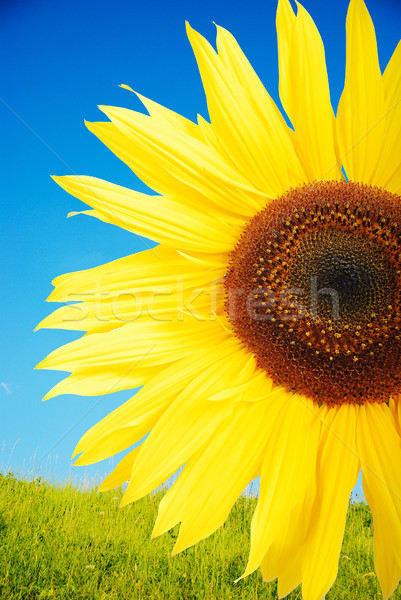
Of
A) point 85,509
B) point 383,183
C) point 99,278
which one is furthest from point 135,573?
point 383,183

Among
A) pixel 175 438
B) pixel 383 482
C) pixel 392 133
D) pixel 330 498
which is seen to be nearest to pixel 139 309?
pixel 175 438

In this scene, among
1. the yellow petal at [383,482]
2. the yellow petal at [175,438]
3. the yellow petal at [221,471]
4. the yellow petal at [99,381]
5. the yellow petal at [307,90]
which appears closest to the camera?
the yellow petal at [383,482]

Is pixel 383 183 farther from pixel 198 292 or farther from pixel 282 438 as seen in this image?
pixel 282 438

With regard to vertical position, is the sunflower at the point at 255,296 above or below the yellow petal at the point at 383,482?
above

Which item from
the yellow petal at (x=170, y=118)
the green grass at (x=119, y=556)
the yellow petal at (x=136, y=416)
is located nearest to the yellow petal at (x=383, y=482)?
the yellow petal at (x=136, y=416)

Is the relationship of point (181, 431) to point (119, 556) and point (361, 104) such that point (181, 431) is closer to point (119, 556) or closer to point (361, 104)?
point (361, 104)

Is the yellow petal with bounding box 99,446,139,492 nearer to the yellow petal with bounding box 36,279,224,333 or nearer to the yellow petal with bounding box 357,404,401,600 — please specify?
the yellow petal with bounding box 36,279,224,333

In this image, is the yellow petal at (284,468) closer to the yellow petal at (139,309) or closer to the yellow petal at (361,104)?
the yellow petal at (139,309)
